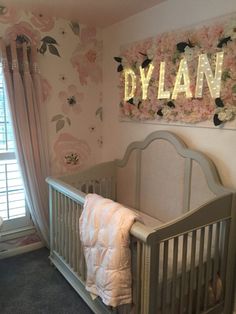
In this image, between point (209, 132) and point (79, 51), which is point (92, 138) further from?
point (209, 132)

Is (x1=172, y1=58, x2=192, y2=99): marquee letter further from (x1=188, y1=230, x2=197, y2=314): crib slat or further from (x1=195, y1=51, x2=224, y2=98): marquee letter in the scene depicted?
(x1=188, y1=230, x2=197, y2=314): crib slat

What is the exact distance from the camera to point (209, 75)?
176cm

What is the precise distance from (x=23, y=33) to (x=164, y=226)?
1933 millimetres

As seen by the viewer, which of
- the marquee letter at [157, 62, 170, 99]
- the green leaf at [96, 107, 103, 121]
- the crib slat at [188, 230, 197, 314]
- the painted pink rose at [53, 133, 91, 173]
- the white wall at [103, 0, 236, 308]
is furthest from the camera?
the green leaf at [96, 107, 103, 121]

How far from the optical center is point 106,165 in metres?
2.55

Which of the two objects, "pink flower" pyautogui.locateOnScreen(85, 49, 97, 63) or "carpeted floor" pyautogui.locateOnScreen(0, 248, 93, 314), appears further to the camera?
"pink flower" pyautogui.locateOnScreen(85, 49, 97, 63)

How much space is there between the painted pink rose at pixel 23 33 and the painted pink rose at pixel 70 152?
2.83 ft

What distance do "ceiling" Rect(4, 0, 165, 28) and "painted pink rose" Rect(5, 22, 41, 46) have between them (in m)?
0.14

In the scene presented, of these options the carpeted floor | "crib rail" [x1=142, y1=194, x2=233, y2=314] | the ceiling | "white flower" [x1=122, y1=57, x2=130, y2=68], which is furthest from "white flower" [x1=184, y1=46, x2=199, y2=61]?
the carpeted floor

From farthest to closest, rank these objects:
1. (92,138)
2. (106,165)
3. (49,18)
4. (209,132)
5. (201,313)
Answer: (92,138), (106,165), (49,18), (209,132), (201,313)

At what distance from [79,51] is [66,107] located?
540 millimetres

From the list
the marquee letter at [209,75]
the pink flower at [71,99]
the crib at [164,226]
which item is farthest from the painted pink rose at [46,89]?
the marquee letter at [209,75]

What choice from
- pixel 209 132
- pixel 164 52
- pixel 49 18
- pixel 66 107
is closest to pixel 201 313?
pixel 209 132

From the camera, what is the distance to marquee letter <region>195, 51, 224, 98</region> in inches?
67.2
